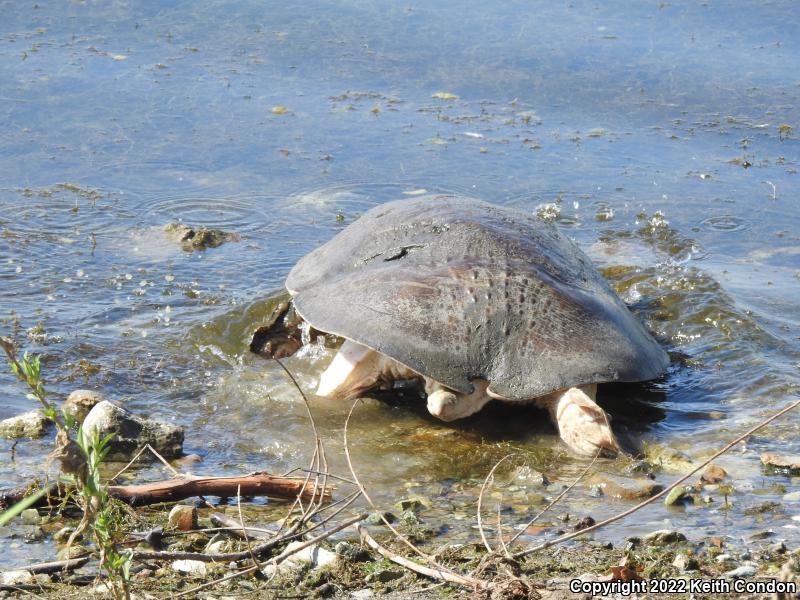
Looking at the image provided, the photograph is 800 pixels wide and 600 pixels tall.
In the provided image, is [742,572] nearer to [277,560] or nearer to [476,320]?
[277,560]

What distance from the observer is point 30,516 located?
311cm

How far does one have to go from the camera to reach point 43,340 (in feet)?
15.3

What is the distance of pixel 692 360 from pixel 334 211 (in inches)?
96.7

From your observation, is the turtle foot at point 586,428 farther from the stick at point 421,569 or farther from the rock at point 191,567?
the rock at point 191,567

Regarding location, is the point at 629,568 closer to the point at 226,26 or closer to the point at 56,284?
the point at 56,284

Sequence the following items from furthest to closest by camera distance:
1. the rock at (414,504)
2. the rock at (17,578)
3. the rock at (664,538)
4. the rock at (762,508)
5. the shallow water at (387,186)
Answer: the shallow water at (387,186), the rock at (414,504), the rock at (762,508), the rock at (664,538), the rock at (17,578)

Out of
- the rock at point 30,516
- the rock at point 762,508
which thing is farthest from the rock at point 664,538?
the rock at point 30,516

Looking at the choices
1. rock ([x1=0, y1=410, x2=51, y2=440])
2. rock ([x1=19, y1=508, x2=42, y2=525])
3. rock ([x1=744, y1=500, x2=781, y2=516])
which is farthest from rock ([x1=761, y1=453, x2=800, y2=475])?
rock ([x1=0, y1=410, x2=51, y2=440])

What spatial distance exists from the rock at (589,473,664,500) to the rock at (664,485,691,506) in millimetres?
108

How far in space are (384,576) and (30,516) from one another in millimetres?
1096

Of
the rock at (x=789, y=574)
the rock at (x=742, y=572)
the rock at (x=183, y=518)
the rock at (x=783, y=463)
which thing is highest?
the rock at (x=789, y=574)

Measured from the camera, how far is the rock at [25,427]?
3.81 m

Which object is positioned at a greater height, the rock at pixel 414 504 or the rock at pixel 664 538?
the rock at pixel 664 538

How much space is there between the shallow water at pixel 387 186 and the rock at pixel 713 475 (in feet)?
0.18
